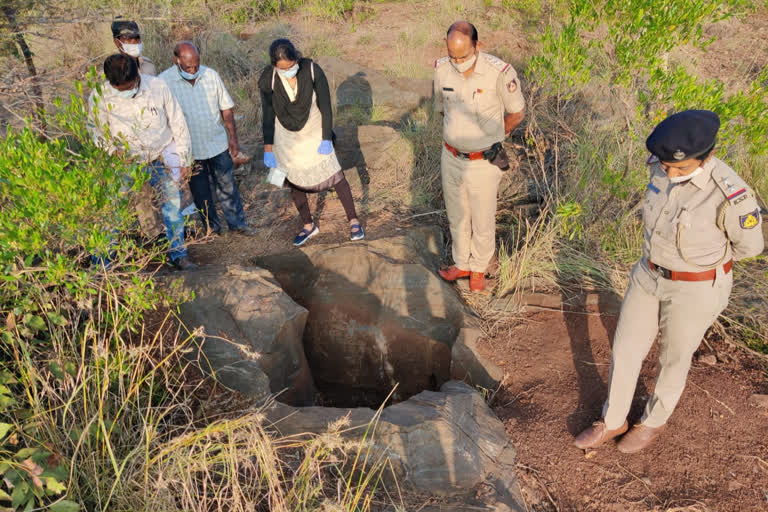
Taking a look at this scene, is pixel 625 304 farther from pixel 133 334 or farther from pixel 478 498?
pixel 133 334

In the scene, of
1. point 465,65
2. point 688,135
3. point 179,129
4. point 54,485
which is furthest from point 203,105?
point 688,135

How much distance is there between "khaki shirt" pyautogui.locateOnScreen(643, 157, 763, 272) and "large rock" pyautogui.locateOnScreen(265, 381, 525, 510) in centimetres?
123

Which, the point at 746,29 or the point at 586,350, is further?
the point at 746,29

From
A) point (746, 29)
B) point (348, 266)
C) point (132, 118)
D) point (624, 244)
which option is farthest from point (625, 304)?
point (746, 29)

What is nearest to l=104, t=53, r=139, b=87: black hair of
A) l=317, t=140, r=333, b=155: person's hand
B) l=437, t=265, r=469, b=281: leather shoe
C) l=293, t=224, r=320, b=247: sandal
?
l=317, t=140, r=333, b=155: person's hand

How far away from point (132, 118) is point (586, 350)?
11.0 feet

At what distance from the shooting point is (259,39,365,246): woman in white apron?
3.68 metres

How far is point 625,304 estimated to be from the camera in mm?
2539

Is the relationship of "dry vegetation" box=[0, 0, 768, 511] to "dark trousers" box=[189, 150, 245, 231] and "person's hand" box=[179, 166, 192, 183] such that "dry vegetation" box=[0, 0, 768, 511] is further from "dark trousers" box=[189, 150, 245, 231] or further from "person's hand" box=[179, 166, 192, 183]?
"dark trousers" box=[189, 150, 245, 231]

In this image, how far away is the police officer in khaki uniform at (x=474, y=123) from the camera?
10.7 feet

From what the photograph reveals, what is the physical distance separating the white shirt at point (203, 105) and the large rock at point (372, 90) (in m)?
2.93

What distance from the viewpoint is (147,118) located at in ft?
11.3

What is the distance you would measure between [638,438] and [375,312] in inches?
81.3

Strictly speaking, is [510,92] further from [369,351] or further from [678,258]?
[369,351]
